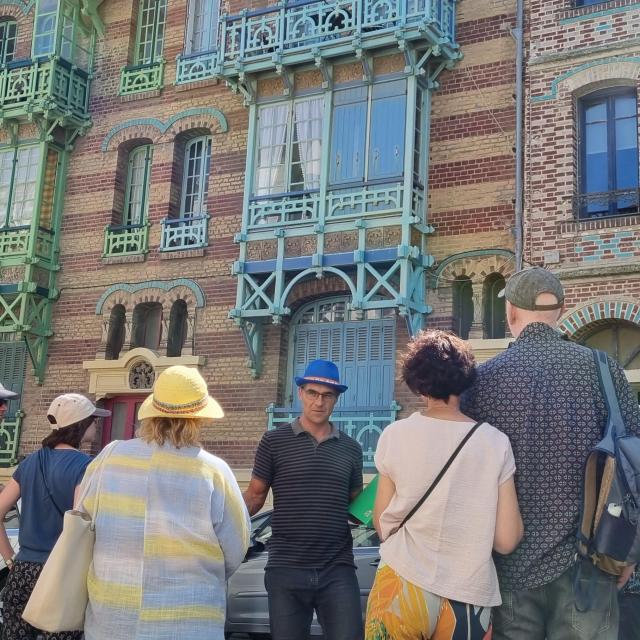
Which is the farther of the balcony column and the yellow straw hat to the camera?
the balcony column

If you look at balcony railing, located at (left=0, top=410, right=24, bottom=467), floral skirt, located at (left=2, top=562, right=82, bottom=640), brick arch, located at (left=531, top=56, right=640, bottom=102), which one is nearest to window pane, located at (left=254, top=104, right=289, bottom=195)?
brick arch, located at (left=531, top=56, right=640, bottom=102)

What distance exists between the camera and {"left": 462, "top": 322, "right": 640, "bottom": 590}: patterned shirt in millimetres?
3371

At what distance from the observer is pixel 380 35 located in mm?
14117

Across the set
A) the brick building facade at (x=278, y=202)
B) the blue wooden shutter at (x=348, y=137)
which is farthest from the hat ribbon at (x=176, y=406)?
the blue wooden shutter at (x=348, y=137)

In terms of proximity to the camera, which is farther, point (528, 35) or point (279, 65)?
point (279, 65)

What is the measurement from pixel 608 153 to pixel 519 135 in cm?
131

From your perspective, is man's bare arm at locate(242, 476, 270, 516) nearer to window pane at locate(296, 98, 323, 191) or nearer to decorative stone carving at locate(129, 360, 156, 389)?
window pane at locate(296, 98, 323, 191)

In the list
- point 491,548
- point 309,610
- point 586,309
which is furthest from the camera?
point 586,309

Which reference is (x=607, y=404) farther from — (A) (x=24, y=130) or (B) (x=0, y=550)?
(A) (x=24, y=130)

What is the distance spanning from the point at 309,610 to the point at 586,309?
27.7 ft

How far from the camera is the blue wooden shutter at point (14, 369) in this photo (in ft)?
57.0

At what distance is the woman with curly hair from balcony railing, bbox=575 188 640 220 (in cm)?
998

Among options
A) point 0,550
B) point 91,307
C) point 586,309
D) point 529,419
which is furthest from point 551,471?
point 91,307

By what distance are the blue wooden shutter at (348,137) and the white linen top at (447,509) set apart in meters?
11.1
